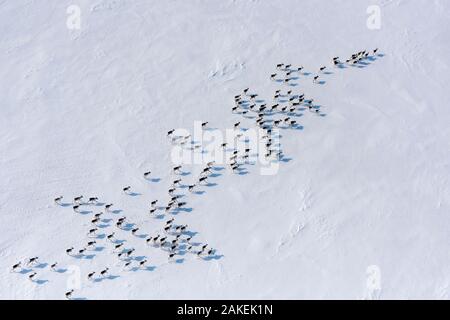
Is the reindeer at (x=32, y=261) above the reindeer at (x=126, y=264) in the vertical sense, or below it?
above

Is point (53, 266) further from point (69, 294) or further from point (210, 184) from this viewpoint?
point (210, 184)

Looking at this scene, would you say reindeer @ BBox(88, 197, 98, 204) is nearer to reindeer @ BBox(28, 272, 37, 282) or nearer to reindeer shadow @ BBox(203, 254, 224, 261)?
reindeer @ BBox(28, 272, 37, 282)

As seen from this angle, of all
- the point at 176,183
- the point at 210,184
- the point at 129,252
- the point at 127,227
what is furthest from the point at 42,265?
the point at 210,184

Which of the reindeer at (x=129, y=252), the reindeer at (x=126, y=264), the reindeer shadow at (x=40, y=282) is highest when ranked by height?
the reindeer at (x=129, y=252)

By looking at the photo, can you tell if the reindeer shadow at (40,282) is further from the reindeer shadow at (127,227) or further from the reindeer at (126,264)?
the reindeer shadow at (127,227)

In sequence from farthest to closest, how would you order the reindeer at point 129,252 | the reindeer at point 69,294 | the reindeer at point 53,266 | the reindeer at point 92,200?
the reindeer at point 92,200 < the reindeer at point 129,252 < the reindeer at point 53,266 < the reindeer at point 69,294

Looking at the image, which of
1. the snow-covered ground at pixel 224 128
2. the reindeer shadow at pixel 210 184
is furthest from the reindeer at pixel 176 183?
the reindeer shadow at pixel 210 184

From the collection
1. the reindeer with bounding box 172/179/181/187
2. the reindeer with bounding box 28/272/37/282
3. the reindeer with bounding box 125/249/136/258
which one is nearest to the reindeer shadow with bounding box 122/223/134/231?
the reindeer with bounding box 125/249/136/258
